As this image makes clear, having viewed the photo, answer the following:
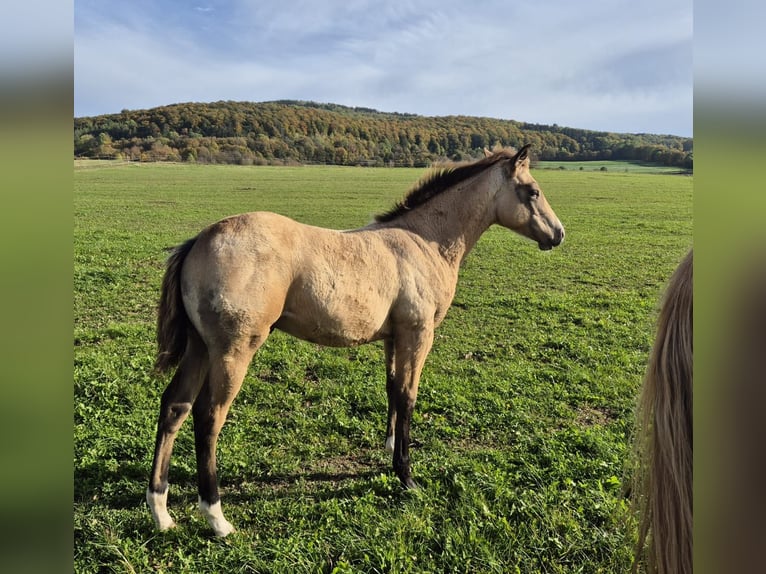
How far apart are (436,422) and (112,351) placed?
3.92 m

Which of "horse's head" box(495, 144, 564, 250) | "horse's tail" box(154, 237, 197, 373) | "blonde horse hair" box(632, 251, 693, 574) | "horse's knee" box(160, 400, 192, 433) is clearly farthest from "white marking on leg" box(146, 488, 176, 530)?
"horse's head" box(495, 144, 564, 250)

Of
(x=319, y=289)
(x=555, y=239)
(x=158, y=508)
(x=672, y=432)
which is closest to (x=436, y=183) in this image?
(x=555, y=239)

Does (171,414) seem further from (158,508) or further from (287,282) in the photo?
(287,282)

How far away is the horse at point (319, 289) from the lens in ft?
9.41

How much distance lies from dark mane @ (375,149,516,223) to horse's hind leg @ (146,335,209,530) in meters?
1.84

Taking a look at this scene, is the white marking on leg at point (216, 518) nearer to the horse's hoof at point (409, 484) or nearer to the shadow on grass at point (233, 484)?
the shadow on grass at point (233, 484)

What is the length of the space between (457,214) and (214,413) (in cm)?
243

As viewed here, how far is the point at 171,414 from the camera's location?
9.86ft

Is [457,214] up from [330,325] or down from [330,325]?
up

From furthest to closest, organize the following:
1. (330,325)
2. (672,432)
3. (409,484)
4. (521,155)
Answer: (521,155) → (409,484) → (330,325) → (672,432)

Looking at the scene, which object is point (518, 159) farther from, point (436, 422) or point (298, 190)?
point (298, 190)

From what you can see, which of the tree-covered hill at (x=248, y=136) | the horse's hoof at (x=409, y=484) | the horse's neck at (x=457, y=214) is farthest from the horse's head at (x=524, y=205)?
the tree-covered hill at (x=248, y=136)

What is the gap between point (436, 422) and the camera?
4359 mm
